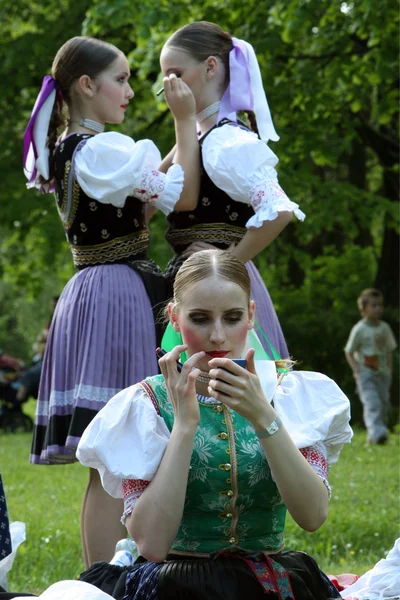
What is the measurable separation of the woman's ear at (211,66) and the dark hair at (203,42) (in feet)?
0.05

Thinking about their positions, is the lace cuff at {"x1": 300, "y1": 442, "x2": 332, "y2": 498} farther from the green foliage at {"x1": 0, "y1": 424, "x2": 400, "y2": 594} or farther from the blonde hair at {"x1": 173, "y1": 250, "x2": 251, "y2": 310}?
the green foliage at {"x1": 0, "y1": 424, "x2": 400, "y2": 594}

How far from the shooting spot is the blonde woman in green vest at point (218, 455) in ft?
8.13

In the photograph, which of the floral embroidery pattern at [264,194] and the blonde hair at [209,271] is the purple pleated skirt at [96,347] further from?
the blonde hair at [209,271]

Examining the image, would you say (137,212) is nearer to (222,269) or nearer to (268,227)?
(268,227)

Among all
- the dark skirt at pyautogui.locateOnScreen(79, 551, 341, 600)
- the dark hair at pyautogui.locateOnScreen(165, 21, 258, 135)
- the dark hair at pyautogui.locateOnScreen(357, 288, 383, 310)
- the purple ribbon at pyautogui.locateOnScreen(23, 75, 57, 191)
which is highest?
the dark hair at pyautogui.locateOnScreen(165, 21, 258, 135)

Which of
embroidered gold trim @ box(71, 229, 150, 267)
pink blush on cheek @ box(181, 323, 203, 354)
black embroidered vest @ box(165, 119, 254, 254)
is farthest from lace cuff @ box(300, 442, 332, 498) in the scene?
embroidered gold trim @ box(71, 229, 150, 267)

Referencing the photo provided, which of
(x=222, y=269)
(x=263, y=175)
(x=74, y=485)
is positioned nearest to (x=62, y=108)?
(x=263, y=175)

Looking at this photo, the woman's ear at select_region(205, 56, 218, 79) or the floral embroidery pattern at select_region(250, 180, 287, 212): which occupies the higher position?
the woman's ear at select_region(205, 56, 218, 79)

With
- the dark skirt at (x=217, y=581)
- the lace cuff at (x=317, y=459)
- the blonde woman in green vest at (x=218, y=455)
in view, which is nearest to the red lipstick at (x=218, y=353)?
the blonde woman in green vest at (x=218, y=455)

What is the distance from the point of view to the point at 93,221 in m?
3.81

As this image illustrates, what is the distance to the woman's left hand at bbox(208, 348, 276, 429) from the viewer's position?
95.4 inches

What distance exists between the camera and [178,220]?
391 cm

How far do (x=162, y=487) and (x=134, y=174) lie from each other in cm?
152

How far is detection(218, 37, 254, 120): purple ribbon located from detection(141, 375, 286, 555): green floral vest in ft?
5.12
